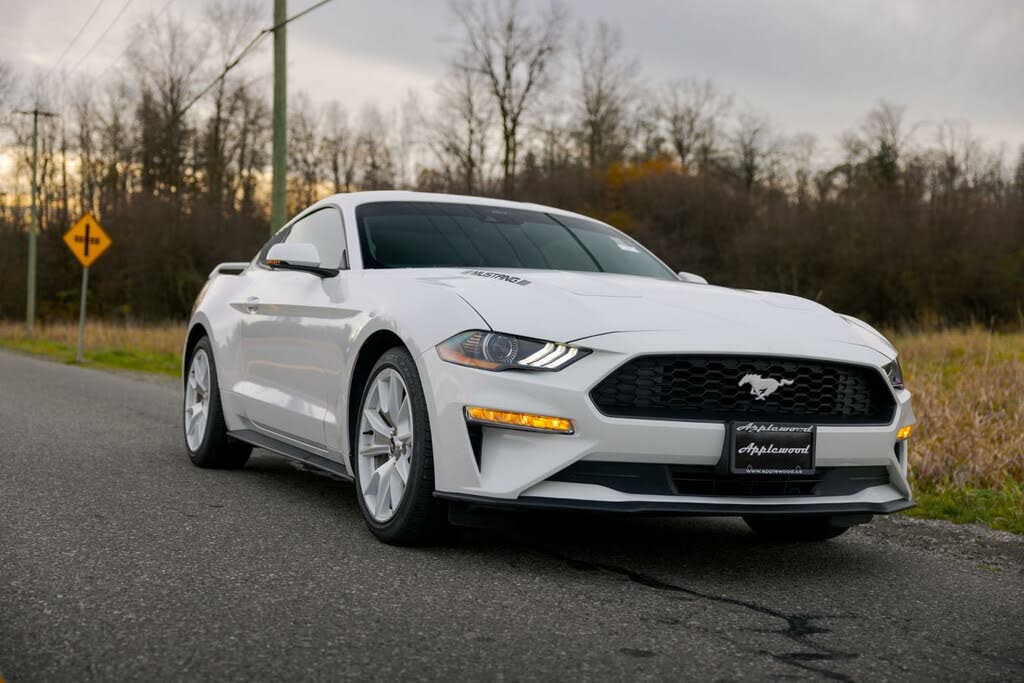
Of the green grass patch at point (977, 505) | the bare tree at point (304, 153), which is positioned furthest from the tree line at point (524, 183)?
the green grass patch at point (977, 505)

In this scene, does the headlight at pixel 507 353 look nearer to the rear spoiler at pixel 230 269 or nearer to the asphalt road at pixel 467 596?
the asphalt road at pixel 467 596

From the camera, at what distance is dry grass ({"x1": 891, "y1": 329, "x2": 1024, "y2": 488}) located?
21.3 ft

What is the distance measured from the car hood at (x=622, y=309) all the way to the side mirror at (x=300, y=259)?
526mm

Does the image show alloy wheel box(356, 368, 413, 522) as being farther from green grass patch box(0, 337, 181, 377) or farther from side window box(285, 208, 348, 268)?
green grass patch box(0, 337, 181, 377)

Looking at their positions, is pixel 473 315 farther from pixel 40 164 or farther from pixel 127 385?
pixel 40 164

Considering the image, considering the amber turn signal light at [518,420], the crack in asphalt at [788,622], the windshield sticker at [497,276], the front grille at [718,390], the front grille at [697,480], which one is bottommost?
the crack in asphalt at [788,622]

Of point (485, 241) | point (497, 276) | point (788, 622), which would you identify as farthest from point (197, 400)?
point (788, 622)

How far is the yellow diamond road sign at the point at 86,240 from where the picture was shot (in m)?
20.4

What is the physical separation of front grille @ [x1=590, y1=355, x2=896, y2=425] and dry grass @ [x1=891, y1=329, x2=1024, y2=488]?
2.56m

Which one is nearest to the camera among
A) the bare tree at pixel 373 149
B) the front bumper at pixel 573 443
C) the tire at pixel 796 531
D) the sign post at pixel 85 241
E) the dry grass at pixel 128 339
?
the front bumper at pixel 573 443

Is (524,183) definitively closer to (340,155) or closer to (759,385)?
(340,155)

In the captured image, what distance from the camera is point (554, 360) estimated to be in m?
3.90

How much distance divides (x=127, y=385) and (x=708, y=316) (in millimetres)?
10798

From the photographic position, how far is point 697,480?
13.0 ft
